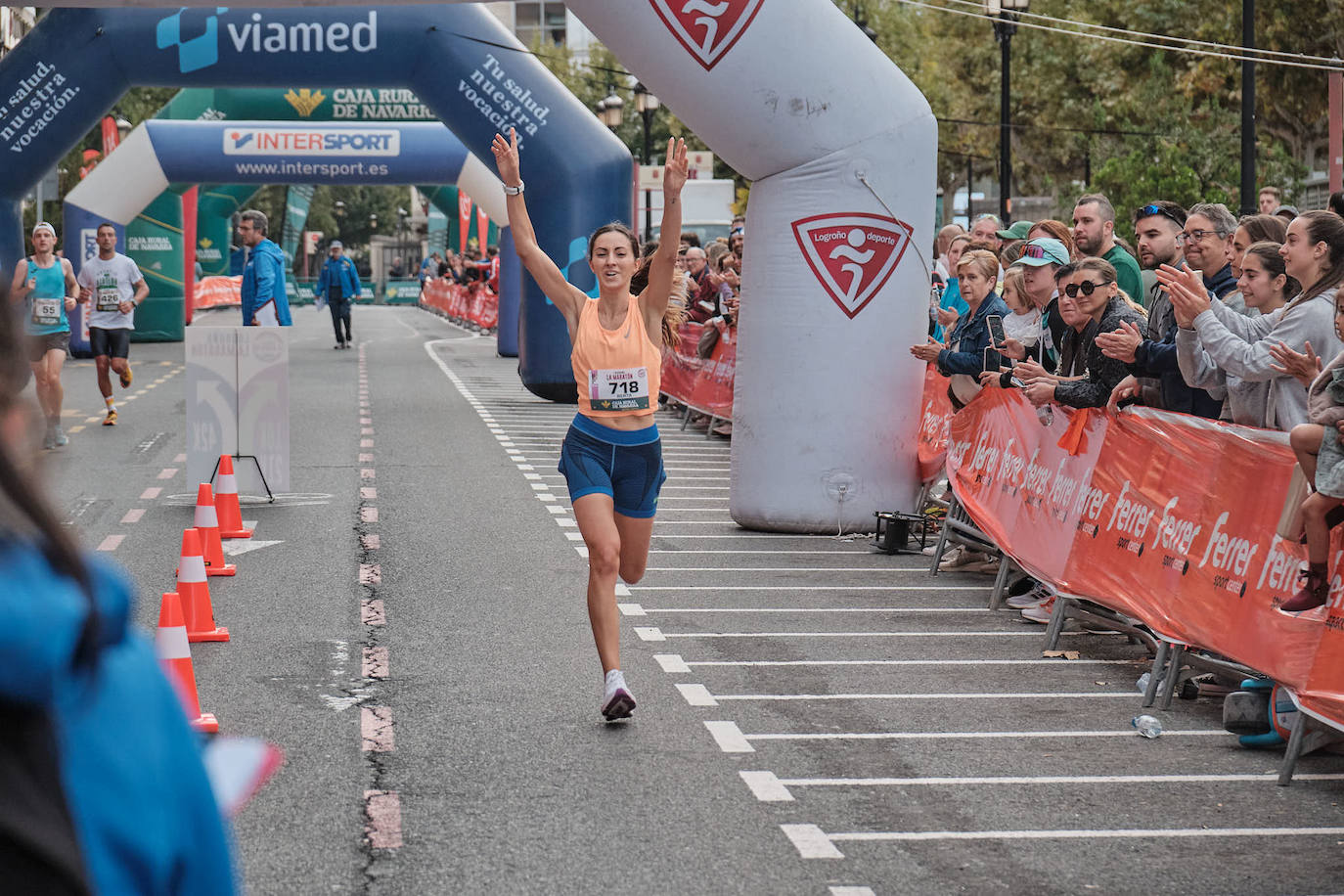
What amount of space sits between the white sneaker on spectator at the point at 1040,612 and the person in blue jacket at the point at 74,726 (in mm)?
7777

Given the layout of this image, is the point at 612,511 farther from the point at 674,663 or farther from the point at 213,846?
the point at 213,846

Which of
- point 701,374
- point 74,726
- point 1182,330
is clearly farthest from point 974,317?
point 74,726

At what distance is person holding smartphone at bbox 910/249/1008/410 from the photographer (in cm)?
1022

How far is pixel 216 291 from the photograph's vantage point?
180 ft

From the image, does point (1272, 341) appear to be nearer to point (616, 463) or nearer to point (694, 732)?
point (616, 463)

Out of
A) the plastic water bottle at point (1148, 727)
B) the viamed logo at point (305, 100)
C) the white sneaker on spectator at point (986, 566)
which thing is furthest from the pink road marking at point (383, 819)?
the viamed logo at point (305, 100)

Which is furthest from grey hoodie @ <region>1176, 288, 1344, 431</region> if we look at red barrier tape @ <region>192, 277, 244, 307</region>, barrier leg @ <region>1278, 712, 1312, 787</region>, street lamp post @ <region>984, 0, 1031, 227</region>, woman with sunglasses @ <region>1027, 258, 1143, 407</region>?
red barrier tape @ <region>192, 277, 244, 307</region>

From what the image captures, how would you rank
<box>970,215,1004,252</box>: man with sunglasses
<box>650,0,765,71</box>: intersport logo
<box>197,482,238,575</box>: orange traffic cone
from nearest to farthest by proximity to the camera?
<box>197,482,238,575</box>: orange traffic cone, <box>650,0,765,71</box>: intersport logo, <box>970,215,1004,252</box>: man with sunglasses

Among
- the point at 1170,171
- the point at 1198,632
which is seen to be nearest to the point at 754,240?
the point at 1198,632

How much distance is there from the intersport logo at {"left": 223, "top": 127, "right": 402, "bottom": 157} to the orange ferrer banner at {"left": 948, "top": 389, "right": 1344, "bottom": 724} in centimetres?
2063

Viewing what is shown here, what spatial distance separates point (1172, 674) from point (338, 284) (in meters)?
27.8

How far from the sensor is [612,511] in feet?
21.9

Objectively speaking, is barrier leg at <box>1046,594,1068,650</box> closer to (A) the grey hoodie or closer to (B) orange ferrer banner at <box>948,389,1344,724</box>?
(B) orange ferrer banner at <box>948,389,1344,724</box>

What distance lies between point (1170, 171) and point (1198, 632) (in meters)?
25.4
